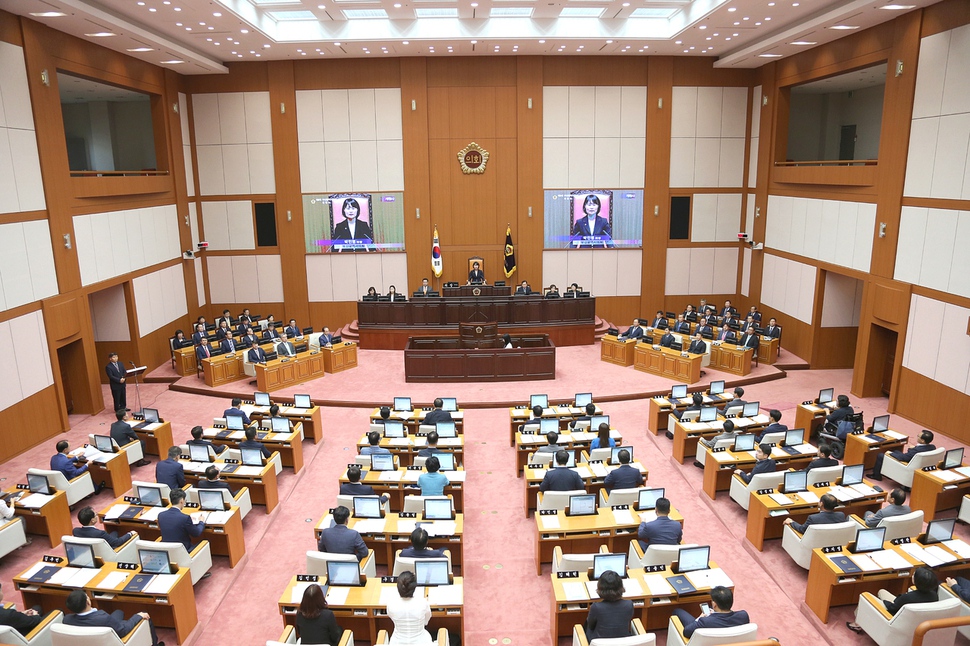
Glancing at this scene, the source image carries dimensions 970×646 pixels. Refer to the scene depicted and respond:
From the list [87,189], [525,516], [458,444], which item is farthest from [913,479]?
[87,189]

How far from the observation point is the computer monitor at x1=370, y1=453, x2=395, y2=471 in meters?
9.18

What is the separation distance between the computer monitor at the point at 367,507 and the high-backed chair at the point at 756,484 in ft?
16.4

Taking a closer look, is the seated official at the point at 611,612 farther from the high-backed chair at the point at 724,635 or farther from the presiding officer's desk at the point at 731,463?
the presiding officer's desk at the point at 731,463

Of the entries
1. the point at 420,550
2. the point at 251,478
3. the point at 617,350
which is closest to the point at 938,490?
the point at 420,550

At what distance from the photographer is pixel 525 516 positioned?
Answer: 9289mm

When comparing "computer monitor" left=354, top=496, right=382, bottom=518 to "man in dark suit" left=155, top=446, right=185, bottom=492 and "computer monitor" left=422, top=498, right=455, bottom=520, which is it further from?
"man in dark suit" left=155, top=446, right=185, bottom=492

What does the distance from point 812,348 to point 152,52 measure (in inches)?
738

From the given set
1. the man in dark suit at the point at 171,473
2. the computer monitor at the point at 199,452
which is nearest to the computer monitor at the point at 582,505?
the man in dark suit at the point at 171,473

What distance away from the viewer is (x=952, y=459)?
362 inches

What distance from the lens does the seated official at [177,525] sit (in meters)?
7.47

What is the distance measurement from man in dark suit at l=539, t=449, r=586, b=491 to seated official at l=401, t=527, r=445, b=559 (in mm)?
2241

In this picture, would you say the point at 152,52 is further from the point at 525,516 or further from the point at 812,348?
the point at 812,348

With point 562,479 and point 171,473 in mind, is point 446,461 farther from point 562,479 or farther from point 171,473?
point 171,473

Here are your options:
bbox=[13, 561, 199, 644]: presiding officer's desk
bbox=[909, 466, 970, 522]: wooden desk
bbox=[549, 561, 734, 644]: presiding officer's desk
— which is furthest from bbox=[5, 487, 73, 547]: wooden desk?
bbox=[909, 466, 970, 522]: wooden desk
